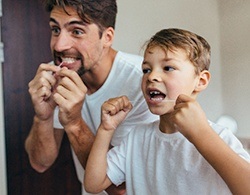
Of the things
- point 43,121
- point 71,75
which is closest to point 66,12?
point 71,75

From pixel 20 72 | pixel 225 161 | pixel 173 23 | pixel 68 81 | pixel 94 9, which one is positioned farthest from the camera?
pixel 173 23

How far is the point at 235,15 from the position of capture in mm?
2246

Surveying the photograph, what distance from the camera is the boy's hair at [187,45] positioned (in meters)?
0.74

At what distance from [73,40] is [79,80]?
141 mm

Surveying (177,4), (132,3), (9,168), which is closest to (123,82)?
(9,168)

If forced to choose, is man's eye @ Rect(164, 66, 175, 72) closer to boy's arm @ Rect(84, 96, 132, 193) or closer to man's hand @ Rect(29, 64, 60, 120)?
boy's arm @ Rect(84, 96, 132, 193)

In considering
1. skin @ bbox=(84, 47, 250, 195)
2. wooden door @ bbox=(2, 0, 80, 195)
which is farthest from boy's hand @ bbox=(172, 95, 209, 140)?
wooden door @ bbox=(2, 0, 80, 195)

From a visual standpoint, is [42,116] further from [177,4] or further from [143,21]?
[177,4]

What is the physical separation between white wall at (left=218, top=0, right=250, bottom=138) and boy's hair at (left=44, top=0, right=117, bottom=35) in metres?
1.37

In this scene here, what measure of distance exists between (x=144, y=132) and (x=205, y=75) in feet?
0.61

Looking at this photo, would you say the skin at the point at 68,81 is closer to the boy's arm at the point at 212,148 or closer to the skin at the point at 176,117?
the skin at the point at 176,117

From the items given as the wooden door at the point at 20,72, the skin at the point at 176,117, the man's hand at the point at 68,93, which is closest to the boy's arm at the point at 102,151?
the skin at the point at 176,117

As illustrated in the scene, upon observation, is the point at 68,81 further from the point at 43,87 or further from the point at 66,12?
the point at 66,12

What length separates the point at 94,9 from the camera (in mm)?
984
